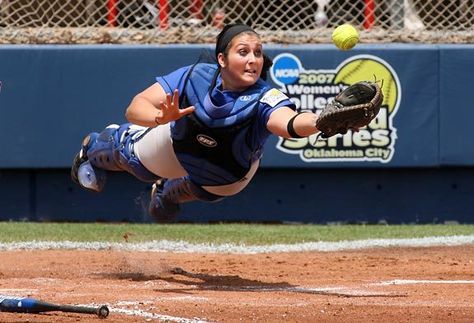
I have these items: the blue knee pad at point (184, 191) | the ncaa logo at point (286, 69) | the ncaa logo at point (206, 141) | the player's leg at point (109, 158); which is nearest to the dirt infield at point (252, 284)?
the blue knee pad at point (184, 191)

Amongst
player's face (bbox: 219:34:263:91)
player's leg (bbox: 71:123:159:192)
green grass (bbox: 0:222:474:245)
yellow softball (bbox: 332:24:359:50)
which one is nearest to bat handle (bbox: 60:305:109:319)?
player's face (bbox: 219:34:263:91)

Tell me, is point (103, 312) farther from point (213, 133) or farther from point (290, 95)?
point (290, 95)

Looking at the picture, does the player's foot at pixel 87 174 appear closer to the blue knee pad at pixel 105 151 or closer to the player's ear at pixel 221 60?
the blue knee pad at pixel 105 151

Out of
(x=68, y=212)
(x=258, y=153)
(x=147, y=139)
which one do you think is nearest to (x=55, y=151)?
(x=68, y=212)

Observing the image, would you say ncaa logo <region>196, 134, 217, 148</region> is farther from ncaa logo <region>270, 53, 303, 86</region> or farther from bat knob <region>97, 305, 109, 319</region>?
ncaa logo <region>270, 53, 303, 86</region>

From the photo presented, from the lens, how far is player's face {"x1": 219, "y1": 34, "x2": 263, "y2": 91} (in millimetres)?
6824

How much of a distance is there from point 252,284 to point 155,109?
1.32 meters

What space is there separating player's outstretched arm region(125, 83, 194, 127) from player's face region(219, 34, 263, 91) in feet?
1.52

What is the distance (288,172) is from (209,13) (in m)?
1.80

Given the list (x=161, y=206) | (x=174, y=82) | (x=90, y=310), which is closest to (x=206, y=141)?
(x=174, y=82)

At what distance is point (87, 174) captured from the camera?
26.3 feet

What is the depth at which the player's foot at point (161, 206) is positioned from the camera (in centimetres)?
793

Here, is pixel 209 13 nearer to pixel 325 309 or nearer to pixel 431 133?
pixel 431 133

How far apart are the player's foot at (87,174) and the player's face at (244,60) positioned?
1.61 meters
